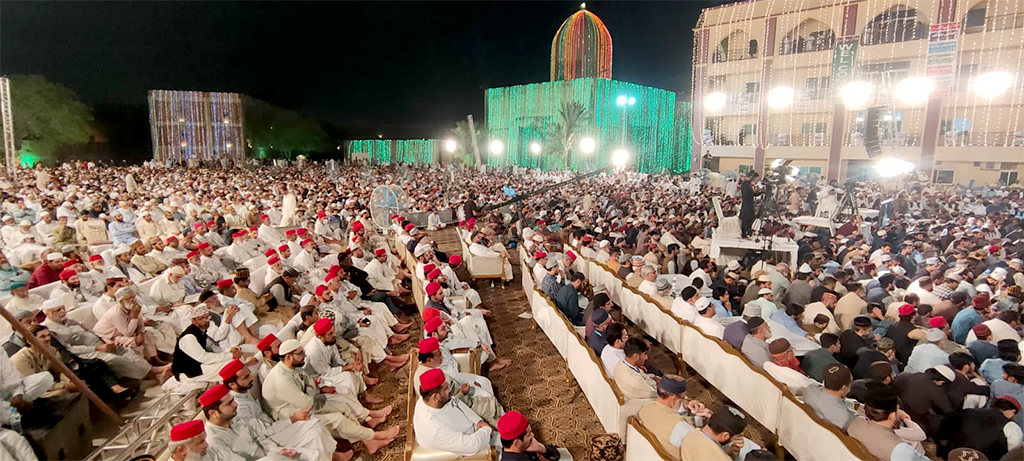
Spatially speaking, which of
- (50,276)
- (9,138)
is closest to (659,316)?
(50,276)

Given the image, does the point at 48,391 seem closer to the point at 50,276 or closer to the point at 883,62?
the point at 50,276

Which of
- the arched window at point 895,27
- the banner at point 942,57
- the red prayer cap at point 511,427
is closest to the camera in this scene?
the red prayer cap at point 511,427

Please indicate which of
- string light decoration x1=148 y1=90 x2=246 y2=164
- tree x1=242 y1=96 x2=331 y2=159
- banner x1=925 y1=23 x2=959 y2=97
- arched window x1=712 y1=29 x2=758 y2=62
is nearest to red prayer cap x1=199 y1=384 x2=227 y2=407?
banner x1=925 y1=23 x2=959 y2=97

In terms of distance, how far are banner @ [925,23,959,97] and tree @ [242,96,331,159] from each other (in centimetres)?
4505

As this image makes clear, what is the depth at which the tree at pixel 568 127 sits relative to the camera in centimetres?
3158

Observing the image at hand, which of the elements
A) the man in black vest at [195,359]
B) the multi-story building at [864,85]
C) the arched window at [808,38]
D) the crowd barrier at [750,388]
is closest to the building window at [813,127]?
the multi-story building at [864,85]

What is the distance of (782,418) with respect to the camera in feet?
10.9

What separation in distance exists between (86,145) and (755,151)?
140 ft

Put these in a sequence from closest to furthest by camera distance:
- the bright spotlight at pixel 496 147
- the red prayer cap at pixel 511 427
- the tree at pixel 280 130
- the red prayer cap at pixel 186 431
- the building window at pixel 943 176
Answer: the red prayer cap at pixel 186 431
the red prayer cap at pixel 511 427
the building window at pixel 943 176
the bright spotlight at pixel 496 147
the tree at pixel 280 130

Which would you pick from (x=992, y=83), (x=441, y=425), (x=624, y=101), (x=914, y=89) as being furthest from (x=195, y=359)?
(x=624, y=101)

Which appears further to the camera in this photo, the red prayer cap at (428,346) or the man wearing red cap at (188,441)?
the red prayer cap at (428,346)

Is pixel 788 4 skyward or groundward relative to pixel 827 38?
skyward

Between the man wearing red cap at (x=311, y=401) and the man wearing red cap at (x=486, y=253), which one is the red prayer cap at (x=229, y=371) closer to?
the man wearing red cap at (x=311, y=401)

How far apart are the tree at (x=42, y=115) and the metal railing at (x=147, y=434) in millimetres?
33508
